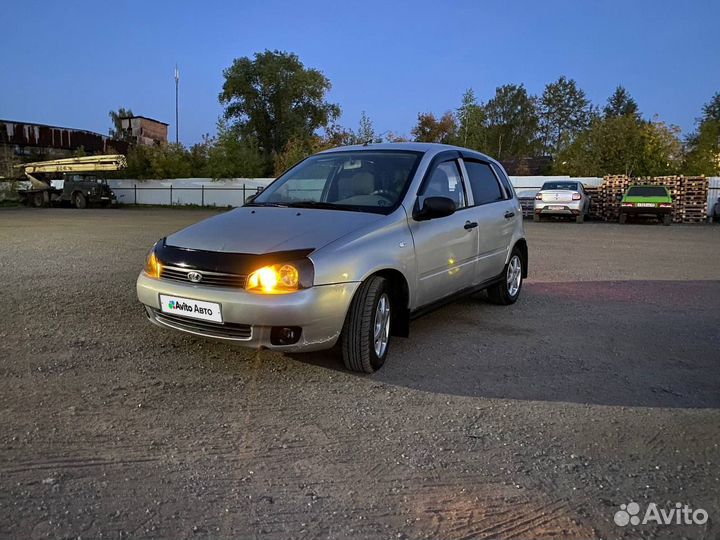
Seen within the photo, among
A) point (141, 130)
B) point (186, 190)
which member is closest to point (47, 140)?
point (141, 130)

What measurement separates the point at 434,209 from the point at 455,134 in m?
48.8

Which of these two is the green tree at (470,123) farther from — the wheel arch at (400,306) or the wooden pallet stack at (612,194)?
the wheel arch at (400,306)

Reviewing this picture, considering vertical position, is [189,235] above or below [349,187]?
below

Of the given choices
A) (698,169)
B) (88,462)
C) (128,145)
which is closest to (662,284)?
(88,462)

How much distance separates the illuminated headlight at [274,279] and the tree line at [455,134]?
1249 inches

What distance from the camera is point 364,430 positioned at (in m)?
3.20

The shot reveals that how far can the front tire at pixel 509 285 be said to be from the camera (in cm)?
637

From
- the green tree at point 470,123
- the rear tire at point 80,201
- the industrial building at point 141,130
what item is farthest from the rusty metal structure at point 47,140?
the green tree at point 470,123

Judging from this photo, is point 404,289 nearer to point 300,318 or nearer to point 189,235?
point 300,318

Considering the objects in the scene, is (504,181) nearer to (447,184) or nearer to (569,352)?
(447,184)

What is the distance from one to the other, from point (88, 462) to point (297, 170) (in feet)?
11.3

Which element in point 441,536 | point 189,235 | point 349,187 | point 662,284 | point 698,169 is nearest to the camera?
point 441,536

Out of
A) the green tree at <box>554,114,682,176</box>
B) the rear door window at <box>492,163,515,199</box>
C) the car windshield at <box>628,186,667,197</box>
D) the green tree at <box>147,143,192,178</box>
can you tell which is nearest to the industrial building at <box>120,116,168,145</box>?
the green tree at <box>147,143,192,178</box>

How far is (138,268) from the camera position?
29.2 feet
